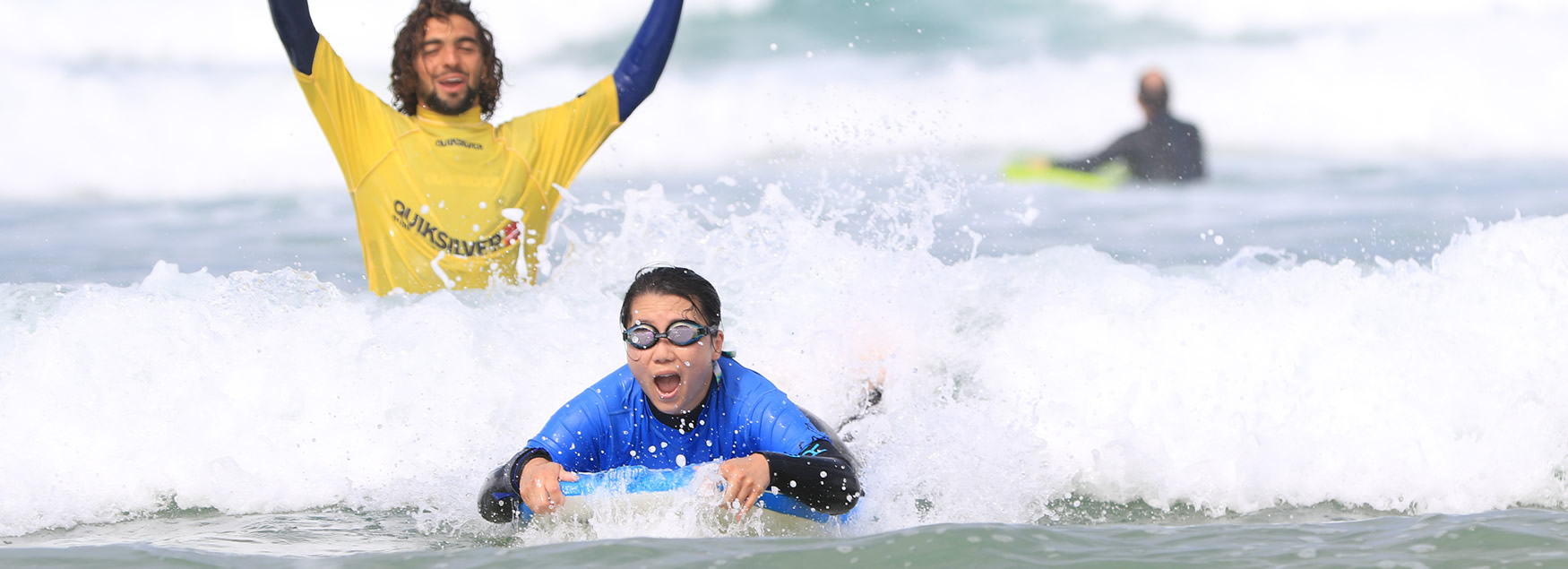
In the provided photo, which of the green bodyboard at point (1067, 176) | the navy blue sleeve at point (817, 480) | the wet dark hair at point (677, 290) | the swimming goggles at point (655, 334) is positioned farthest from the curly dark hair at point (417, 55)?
the green bodyboard at point (1067, 176)

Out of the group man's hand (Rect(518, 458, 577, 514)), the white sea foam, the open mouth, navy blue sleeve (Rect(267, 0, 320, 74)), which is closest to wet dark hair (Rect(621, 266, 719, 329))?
the open mouth

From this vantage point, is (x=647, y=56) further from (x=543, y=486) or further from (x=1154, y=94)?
(x=1154, y=94)

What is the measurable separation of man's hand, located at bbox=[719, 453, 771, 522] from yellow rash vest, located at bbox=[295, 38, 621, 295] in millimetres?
1919

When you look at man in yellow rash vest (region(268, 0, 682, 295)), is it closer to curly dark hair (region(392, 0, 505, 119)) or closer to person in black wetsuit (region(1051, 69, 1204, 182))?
curly dark hair (region(392, 0, 505, 119))

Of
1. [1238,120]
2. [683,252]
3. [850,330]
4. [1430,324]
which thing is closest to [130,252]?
[683,252]

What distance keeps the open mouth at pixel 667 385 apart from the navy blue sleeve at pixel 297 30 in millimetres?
1844

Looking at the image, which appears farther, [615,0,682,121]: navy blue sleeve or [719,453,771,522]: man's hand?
[615,0,682,121]: navy blue sleeve

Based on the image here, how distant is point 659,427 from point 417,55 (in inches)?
73.7

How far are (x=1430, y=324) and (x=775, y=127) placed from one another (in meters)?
14.4

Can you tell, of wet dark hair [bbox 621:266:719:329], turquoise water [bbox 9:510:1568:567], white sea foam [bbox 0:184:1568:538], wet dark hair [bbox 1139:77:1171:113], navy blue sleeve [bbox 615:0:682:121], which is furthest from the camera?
wet dark hair [bbox 1139:77:1171:113]

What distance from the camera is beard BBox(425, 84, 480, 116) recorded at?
5031mm

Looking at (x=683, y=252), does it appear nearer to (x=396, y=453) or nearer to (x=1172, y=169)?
(x=396, y=453)

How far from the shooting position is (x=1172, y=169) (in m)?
15.3

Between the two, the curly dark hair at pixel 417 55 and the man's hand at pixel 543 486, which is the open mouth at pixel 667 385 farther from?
the curly dark hair at pixel 417 55
